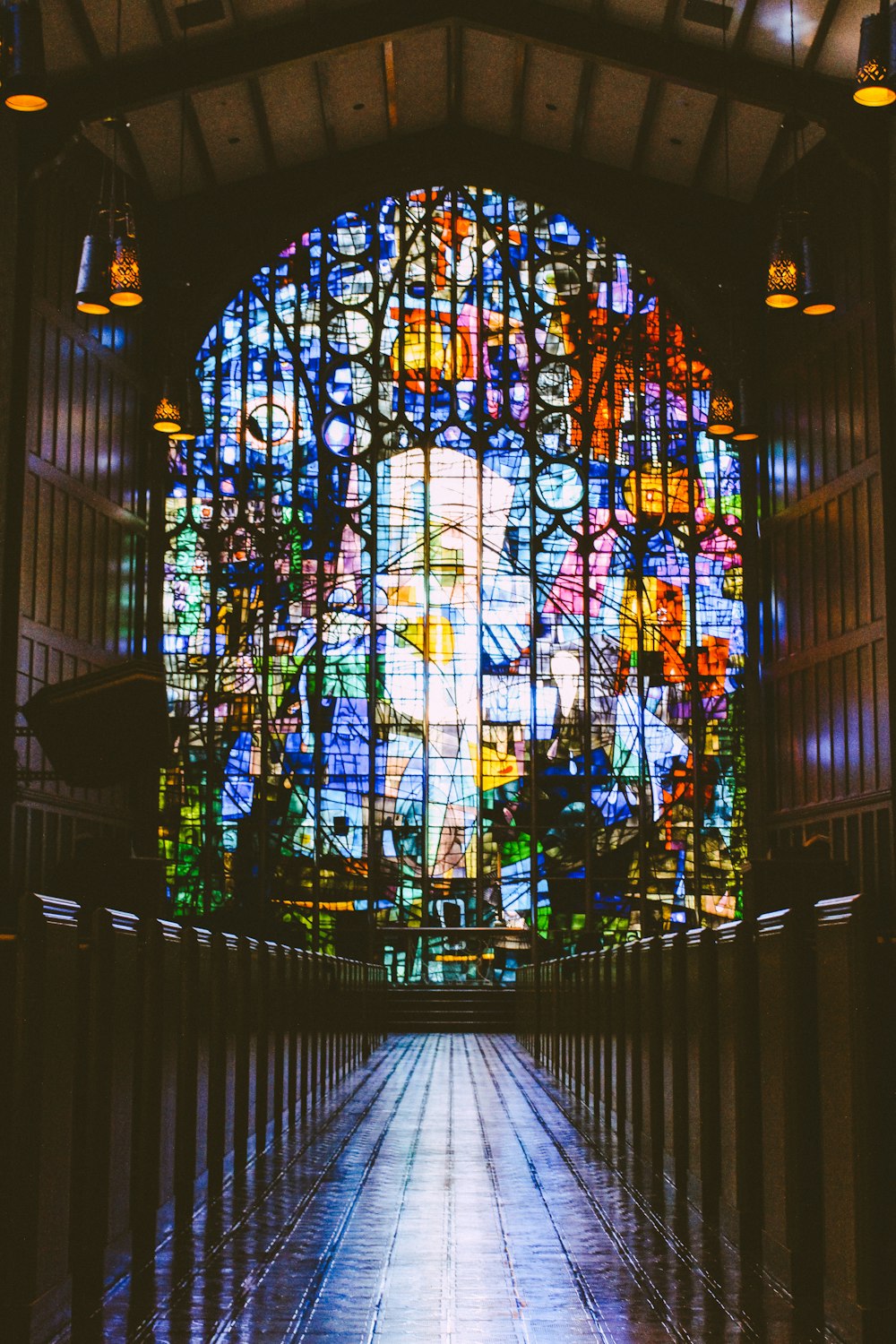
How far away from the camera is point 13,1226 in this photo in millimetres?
2922

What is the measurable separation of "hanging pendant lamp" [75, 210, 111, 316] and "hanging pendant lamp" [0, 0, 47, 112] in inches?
95.6

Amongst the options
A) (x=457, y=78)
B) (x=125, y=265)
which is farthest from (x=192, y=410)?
(x=125, y=265)

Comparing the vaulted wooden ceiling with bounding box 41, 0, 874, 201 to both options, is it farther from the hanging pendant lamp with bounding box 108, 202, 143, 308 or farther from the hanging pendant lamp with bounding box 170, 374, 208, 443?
the hanging pendant lamp with bounding box 108, 202, 143, 308

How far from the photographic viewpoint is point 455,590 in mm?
19812

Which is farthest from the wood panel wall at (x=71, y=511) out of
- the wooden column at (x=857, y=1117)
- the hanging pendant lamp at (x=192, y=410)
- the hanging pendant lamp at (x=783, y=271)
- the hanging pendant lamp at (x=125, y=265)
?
the wooden column at (x=857, y=1117)

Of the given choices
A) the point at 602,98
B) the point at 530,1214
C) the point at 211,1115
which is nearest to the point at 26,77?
the point at 211,1115

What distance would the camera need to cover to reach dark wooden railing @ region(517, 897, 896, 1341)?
2.97 meters

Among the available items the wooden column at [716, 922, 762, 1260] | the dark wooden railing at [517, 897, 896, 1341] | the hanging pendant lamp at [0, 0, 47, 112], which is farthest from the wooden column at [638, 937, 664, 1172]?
the hanging pendant lamp at [0, 0, 47, 112]

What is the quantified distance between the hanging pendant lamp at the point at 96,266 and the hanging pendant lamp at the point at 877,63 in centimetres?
513

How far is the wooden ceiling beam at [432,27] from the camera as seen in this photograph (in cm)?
1603

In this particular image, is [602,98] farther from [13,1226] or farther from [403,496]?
[13,1226]

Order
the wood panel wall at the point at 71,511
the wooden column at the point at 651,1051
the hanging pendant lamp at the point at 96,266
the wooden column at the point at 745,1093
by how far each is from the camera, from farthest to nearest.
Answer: the wood panel wall at the point at 71,511 → the hanging pendant lamp at the point at 96,266 → the wooden column at the point at 651,1051 → the wooden column at the point at 745,1093

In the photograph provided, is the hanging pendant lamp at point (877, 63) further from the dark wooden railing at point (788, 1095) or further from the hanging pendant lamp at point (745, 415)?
the hanging pendant lamp at point (745, 415)

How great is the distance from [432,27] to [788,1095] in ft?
49.4
